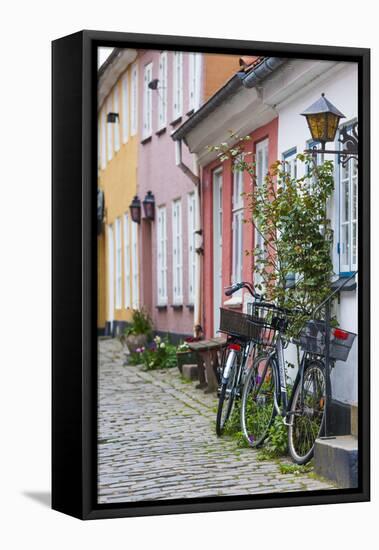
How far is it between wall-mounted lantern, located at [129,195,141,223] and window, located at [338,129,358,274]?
4.93 feet

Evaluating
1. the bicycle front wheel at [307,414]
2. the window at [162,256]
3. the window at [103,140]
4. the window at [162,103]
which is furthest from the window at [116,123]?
the bicycle front wheel at [307,414]

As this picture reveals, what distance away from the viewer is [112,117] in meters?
10.6

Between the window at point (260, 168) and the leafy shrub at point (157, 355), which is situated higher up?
the window at point (260, 168)

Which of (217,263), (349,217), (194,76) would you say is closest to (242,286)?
(217,263)

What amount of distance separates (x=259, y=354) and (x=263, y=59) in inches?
81.8

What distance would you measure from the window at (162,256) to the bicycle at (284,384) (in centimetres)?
72

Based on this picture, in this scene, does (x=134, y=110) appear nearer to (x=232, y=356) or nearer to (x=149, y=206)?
(x=149, y=206)

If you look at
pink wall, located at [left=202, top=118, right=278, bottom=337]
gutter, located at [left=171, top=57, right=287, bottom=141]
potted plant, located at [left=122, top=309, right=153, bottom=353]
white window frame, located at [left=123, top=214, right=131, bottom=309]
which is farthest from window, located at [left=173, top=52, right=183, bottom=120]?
potted plant, located at [left=122, top=309, right=153, bottom=353]

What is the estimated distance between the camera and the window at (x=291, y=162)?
1131cm

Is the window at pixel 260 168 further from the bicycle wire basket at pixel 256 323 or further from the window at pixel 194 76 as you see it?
the window at pixel 194 76

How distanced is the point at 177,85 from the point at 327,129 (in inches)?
47.0

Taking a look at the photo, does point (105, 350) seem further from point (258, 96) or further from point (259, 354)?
point (258, 96)

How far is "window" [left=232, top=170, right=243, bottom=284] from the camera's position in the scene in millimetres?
11172

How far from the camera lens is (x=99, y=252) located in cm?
1059
